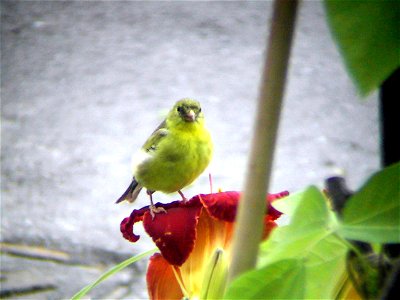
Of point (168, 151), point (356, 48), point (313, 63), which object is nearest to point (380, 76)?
point (356, 48)

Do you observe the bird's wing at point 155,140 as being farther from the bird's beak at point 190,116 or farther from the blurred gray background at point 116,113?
the blurred gray background at point 116,113

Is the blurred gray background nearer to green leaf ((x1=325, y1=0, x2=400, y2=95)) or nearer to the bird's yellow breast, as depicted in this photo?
the bird's yellow breast

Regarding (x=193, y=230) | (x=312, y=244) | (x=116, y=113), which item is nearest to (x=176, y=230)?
(x=193, y=230)

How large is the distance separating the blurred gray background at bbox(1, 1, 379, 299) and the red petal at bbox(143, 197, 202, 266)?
2.52 m

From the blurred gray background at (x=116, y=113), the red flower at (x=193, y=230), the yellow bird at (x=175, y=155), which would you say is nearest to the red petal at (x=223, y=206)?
the red flower at (x=193, y=230)

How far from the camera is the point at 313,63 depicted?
4.85 metres

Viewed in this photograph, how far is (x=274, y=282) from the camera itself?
0.36 m

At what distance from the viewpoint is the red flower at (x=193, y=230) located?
0.53 metres

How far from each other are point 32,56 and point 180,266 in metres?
4.65

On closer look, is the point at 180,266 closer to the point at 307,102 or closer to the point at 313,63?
the point at 307,102

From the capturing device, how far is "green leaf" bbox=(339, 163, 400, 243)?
0.34m

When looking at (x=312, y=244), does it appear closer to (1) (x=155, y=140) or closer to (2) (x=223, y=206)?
(2) (x=223, y=206)

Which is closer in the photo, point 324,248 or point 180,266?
point 324,248

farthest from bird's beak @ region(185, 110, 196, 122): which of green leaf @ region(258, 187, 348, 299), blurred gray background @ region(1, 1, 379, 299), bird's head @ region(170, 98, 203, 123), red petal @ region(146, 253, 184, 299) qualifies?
green leaf @ region(258, 187, 348, 299)
